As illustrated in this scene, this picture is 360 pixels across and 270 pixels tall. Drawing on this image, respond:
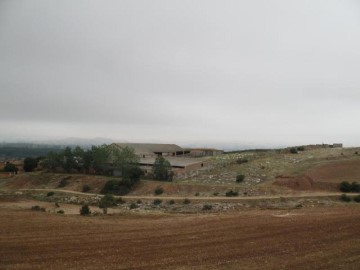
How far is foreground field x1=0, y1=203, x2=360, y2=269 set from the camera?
16.9 m

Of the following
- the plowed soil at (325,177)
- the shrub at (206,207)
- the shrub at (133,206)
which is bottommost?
the shrub at (133,206)

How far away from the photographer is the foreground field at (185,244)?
16906 millimetres

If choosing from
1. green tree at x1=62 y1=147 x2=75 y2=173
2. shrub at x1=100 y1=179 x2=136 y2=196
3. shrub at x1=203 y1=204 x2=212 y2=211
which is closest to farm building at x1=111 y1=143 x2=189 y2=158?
green tree at x1=62 y1=147 x2=75 y2=173

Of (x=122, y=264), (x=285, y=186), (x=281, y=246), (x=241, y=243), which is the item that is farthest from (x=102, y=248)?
(x=285, y=186)

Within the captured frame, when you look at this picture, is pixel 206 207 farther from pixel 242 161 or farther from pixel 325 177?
pixel 242 161

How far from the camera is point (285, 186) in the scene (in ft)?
195

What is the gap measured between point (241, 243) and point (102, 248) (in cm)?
761

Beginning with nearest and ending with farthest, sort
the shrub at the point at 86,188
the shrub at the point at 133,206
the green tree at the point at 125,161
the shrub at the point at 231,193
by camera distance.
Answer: the shrub at the point at 133,206, the shrub at the point at 231,193, the shrub at the point at 86,188, the green tree at the point at 125,161

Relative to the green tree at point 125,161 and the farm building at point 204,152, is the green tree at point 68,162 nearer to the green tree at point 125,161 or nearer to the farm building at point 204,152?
the green tree at point 125,161

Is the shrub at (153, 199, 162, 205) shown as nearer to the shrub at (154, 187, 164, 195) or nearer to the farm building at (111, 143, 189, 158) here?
the shrub at (154, 187, 164, 195)

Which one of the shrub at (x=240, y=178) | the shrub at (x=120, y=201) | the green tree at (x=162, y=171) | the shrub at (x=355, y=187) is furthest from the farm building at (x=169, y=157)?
the shrub at (x=355, y=187)

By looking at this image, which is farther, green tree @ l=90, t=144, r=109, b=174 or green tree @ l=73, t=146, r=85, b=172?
green tree @ l=73, t=146, r=85, b=172

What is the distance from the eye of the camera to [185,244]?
21.0 m

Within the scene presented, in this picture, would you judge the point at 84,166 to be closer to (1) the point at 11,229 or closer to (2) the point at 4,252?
(1) the point at 11,229
